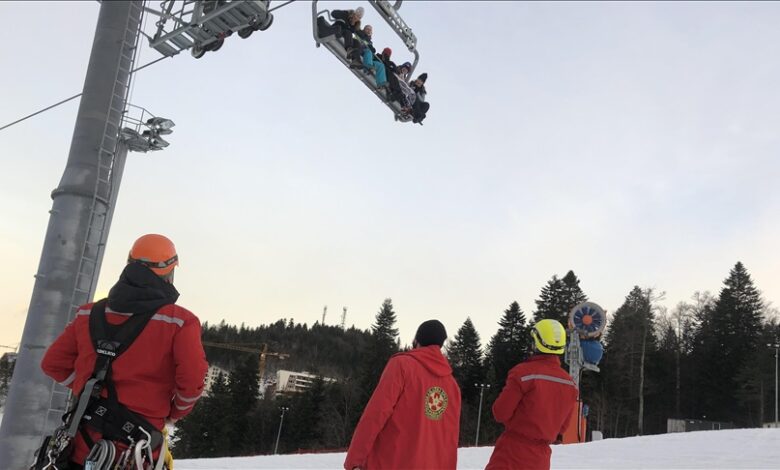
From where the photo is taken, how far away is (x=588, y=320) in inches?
926

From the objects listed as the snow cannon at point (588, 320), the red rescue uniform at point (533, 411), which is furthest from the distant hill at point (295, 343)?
the red rescue uniform at point (533, 411)

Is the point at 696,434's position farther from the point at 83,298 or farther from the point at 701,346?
the point at 701,346

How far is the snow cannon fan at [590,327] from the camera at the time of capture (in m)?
23.1

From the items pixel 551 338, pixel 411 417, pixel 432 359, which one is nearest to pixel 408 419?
pixel 411 417

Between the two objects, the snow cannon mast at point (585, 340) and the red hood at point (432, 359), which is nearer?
the red hood at point (432, 359)

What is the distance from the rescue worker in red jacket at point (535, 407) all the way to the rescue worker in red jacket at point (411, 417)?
1.89 feet

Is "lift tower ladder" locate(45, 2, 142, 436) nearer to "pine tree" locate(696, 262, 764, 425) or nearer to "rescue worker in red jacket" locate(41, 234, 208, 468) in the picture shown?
"rescue worker in red jacket" locate(41, 234, 208, 468)

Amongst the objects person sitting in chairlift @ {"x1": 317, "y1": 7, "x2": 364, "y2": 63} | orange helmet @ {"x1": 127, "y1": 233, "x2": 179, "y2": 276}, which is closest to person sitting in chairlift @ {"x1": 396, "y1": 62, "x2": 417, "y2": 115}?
person sitting in chairlift @ {"x1": 317, "y1": 7, "x2": 364, "y2": 63}

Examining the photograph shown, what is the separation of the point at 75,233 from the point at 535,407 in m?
4.74

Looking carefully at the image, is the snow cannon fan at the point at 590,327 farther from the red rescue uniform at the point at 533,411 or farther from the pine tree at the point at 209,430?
the pine tree at the point at 209,430

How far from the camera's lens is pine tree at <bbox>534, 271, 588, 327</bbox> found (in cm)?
6438

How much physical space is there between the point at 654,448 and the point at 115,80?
685 inches

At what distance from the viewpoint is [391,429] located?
158 inches

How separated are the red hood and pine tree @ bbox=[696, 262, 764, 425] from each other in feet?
206
